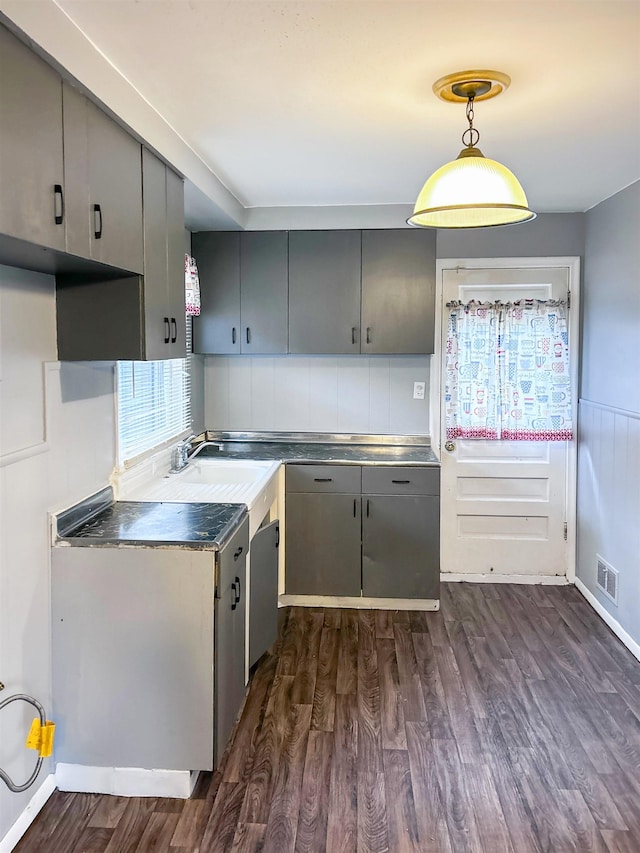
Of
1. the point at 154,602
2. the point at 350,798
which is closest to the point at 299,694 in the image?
the point at 350,798

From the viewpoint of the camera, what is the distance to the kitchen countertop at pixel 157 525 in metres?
2.31

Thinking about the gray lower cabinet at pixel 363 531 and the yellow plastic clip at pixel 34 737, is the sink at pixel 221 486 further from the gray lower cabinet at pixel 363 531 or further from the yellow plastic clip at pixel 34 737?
the yellow plastic clip at pixel 34 737

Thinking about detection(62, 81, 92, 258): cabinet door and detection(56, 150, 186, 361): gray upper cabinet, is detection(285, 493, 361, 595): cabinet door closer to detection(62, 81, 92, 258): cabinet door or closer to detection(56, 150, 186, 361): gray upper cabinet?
detection(56, 150, 186, 361): gray upper cabinet

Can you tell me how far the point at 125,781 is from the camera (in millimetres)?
2348

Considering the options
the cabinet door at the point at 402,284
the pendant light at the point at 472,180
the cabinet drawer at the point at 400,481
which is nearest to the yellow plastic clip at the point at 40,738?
the pendant light at the point at 472,180

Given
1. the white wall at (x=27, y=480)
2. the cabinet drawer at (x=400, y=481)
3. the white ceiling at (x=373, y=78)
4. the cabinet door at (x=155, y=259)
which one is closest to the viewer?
the white ceiling at (x=373, y=78)

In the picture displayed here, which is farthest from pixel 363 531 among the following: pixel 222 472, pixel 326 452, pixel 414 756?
pixel 414 756

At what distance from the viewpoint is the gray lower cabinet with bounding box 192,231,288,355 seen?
166 inches

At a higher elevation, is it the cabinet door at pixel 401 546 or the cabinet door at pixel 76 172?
the cabinet door at pixel 76 172

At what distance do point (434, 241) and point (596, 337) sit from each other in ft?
3.77

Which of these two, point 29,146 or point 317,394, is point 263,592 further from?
point 29,146

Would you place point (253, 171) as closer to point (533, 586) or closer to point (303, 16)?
point (303, 16)

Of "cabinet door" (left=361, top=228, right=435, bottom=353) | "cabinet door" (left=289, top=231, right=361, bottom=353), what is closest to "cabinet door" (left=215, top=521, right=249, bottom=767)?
"cabinet door" (left=289, top=231, right=361, bottom=353)

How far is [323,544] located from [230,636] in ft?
5.05
